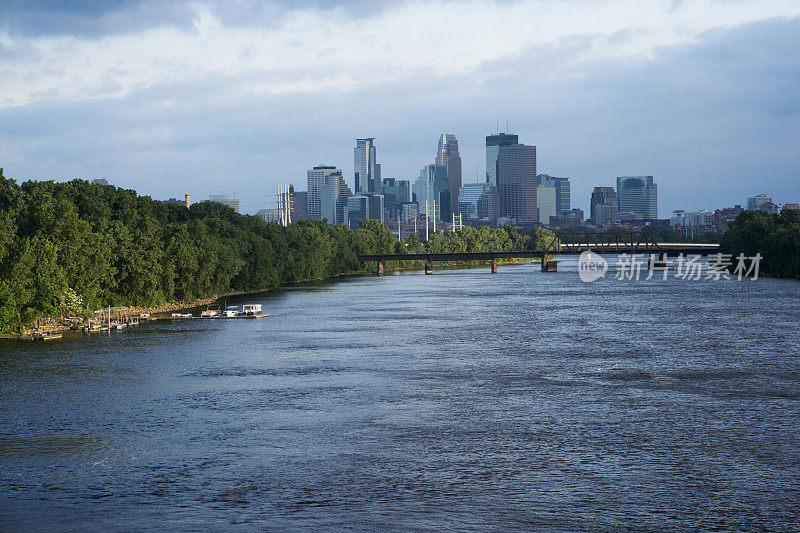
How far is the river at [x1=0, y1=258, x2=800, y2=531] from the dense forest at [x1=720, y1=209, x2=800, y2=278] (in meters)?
91.6

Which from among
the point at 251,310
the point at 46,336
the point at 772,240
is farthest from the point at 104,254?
the point at 772,240

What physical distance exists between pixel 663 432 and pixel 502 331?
44.2 m

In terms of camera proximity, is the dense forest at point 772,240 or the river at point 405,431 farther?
the dense forest at point 772,240

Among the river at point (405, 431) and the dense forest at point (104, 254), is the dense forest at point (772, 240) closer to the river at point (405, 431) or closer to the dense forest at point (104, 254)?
the river at point (405, 431)

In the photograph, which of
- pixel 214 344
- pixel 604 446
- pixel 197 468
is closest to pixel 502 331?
pixel 214 344

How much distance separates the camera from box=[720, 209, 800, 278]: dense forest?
16750 centimetres

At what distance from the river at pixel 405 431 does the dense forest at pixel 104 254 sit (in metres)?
8.58

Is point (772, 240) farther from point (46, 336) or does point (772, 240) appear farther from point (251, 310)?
point (46, 336)

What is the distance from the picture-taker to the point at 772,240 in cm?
17362

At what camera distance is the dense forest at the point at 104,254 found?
84625 millimetres

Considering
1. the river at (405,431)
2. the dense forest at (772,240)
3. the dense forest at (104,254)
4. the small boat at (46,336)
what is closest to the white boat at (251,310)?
the dense forest at (104,254)

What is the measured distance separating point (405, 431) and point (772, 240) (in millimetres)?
152618

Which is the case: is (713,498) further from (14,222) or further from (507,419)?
(14,222)

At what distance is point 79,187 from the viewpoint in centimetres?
11406
